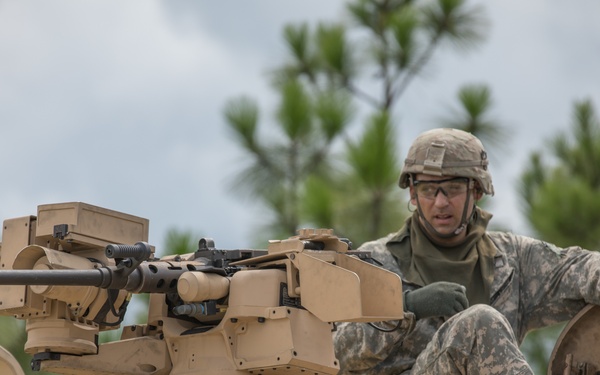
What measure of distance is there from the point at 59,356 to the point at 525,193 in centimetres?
1458

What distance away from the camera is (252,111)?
71.6 ft

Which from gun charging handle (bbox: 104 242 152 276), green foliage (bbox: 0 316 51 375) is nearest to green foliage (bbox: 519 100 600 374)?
green foliage (bbox: 0 316 51 375)

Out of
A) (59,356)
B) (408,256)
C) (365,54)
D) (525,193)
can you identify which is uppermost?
(365,54)

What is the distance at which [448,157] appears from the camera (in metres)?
11.9

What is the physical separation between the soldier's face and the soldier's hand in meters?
0.85

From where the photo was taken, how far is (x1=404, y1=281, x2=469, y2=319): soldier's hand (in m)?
10.9

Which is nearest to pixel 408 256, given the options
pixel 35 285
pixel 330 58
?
pixel 35 285

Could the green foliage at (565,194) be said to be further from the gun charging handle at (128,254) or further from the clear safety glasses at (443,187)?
the gun charging handle at (128,254)

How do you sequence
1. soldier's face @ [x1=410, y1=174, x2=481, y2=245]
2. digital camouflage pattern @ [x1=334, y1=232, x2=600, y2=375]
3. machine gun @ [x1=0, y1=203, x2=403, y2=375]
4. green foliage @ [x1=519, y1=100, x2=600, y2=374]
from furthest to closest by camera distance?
green foliage @ [x1=519, y1=100, x2=600, y2=374] → soldier's face @ [x1=410, y1=174, x2=481, y2=245] → digital camouflage pattern @ [x1=334, y1=232, x2=600, y2=375] → machine gun @ [x1=0, y1=203, x2=403, y2=375]

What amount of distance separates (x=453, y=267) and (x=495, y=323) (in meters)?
1.37

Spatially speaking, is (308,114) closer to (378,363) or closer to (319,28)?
(319,28)

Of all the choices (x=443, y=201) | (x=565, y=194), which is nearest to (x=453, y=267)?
(x=443, y=201)

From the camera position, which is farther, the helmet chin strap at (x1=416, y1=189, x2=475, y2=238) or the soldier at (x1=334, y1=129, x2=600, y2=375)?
the helmet chin strap at (x1=416, y1=189, x2=475, y2=238)

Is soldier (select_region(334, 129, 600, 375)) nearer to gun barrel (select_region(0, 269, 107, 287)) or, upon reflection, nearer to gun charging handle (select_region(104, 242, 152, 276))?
gun charging handle (select_region(104, 242, 152, 276))
